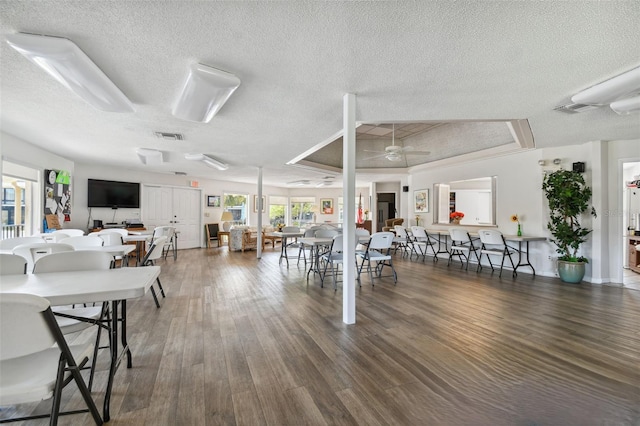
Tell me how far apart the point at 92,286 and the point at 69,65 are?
1.76 meters

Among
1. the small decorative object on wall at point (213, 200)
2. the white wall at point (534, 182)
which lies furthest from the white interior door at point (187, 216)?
the white wall at point (534, 182)

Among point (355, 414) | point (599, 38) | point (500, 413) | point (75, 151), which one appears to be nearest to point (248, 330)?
point (355, 414)

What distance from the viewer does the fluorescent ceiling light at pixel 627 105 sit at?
2727 millimetres

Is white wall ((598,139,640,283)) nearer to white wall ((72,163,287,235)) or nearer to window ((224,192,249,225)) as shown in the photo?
white wall ((72,163,287,235))

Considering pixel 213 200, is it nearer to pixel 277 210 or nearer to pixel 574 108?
pixel 277 210

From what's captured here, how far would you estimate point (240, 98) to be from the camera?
3014 millimetres

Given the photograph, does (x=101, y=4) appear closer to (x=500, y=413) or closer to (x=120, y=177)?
(x=500, y=413)

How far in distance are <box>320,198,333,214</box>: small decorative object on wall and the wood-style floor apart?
30.0 ft

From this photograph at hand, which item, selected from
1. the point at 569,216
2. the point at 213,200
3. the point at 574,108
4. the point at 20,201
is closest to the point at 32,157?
the point at 20,201

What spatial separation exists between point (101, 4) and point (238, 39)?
2.64 feet

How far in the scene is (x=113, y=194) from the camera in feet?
24.3

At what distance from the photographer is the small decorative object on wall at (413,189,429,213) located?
7751 mm

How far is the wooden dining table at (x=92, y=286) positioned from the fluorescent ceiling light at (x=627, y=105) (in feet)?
15.2

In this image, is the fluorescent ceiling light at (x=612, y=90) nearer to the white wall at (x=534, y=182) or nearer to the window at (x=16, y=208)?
the white wall at (x=534, y=182)
